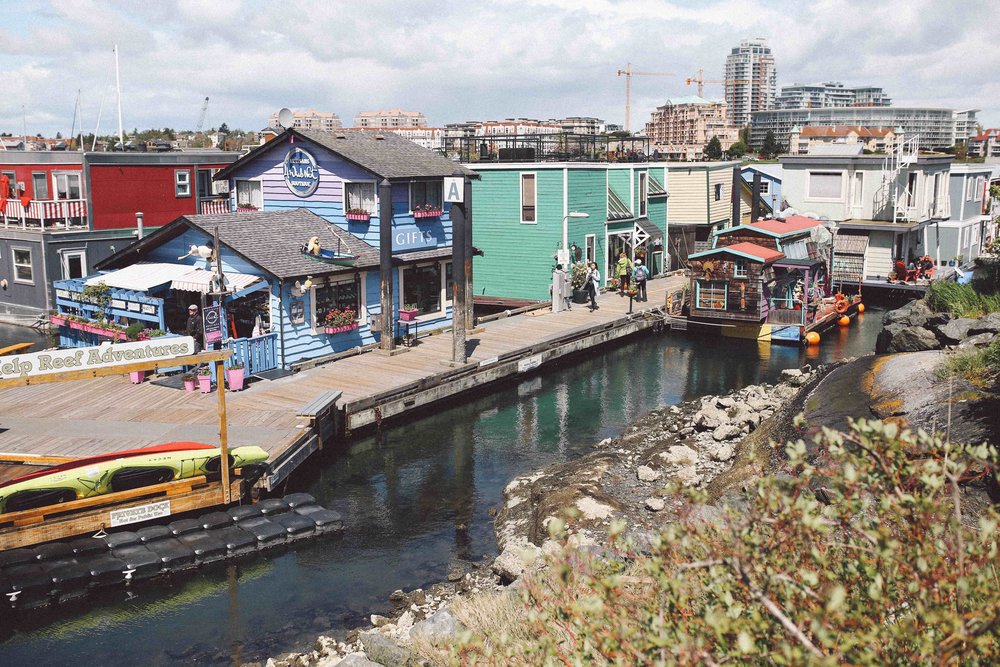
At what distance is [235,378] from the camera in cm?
2136

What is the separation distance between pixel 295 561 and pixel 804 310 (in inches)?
894

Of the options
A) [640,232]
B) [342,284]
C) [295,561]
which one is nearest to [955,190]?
[640,232]

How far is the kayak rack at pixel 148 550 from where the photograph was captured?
528 inches

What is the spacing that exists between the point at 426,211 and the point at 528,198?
9267mm

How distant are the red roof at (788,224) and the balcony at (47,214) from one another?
24.6 m

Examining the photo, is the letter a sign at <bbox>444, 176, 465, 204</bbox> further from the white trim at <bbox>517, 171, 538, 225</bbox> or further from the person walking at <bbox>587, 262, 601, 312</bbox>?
the white trim at <bbox>517, 171, 538, 225</bbox>

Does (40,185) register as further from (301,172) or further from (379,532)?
(379,532)

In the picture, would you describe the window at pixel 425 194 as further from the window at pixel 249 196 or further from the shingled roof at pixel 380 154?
the window at pixel 249 196

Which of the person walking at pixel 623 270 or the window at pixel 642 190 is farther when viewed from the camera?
the window at pixel 642 190

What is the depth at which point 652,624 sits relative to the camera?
5371 mm

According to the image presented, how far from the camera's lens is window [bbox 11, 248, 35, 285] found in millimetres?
32938

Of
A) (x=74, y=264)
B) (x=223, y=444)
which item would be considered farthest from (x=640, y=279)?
(x=223, y=444)

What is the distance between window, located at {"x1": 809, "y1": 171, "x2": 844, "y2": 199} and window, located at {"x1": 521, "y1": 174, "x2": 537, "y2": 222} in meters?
16.2

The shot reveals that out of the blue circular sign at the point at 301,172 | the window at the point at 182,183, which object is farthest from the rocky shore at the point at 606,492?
the window at the point at 182,183
